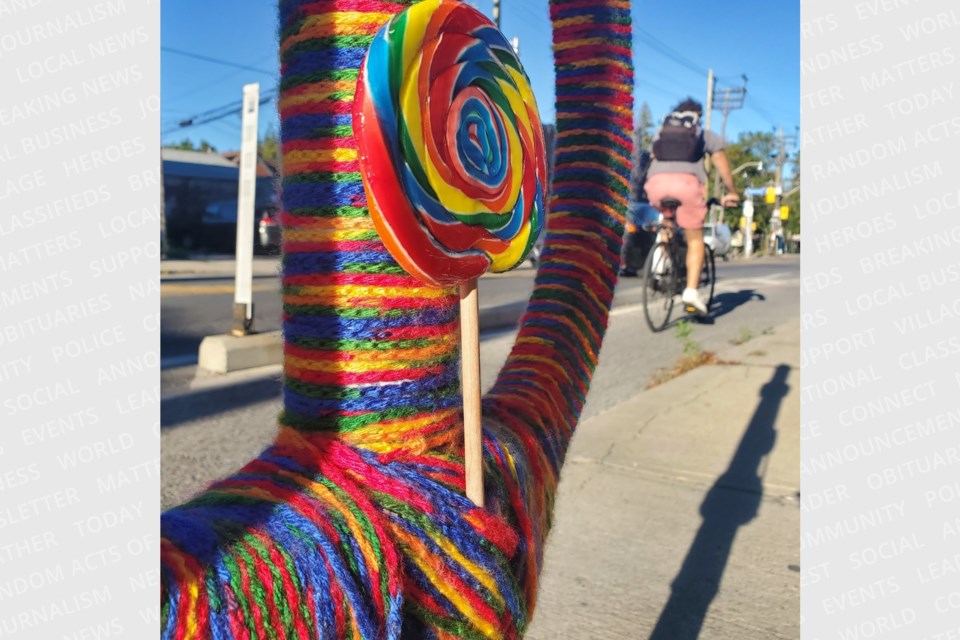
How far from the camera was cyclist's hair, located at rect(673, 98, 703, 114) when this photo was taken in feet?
18.6

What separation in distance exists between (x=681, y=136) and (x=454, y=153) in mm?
5145

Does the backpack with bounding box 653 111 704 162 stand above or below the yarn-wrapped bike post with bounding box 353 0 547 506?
above

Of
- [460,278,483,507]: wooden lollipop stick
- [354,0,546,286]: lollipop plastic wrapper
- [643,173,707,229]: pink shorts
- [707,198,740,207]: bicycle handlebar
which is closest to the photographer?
[354,0,546,286]: lollipop plastic wrapper

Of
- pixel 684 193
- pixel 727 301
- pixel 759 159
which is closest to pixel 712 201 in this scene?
pixel 684 193

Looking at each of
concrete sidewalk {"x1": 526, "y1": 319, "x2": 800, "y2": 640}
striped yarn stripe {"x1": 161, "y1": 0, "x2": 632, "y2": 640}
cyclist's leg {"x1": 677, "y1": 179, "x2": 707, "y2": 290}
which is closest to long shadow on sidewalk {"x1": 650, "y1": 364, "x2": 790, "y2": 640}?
concrete sidewalk {"x1": 526, "y1": 319, "x2": 800, "y2": 640}

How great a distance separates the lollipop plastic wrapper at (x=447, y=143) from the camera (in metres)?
0.69

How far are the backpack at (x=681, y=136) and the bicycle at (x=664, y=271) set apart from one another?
0.55 metres

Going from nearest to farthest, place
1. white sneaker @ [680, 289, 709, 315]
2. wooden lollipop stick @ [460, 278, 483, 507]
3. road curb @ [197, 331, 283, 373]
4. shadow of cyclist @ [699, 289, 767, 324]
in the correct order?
wooden lollipop stick @ [460, 278, 483, 507], road curb @ [197, 331, 283, 373], white sneaker @ [680, 289, 709, 315], shadow of cyclist @ [699, 289, 767, 324]

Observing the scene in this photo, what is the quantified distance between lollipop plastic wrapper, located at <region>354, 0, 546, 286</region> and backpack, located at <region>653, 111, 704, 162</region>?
4.96 meters

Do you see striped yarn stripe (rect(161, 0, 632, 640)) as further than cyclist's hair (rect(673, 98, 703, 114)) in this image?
No

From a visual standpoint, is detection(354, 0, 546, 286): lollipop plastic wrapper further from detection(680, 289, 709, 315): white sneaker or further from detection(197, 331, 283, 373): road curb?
detection(680, 289, 709, 315): white sneaker

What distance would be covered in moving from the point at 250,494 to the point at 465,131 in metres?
0.42

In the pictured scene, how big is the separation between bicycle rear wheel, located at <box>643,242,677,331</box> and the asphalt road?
0.58 ft

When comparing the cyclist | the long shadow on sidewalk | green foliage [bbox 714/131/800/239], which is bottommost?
the long shadow on sidewalk
